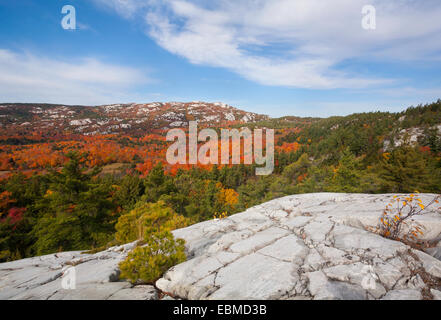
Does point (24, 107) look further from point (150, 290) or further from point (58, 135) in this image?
point (150, 290)

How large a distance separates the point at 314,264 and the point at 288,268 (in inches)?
27.2

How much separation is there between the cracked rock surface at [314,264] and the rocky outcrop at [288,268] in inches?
0.7

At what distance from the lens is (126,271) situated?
14.8ft

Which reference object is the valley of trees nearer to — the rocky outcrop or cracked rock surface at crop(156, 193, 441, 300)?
the rocky outcrop

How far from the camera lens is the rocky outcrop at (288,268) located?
11.1 feet

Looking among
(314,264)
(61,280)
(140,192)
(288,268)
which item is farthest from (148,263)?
(140,192)

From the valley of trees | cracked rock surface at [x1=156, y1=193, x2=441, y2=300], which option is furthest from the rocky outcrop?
the valley of trees

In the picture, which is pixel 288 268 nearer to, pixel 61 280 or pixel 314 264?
pixel 314 264

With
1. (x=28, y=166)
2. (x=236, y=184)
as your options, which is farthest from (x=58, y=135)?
(x=236, y=184)

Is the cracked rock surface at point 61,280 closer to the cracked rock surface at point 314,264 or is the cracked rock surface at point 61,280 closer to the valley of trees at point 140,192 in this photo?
the cracked rock surface at point 314,264

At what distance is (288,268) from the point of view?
3990 millimetres

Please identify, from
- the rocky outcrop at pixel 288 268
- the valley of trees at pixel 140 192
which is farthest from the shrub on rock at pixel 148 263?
the valley of trees at pixel 140 192
